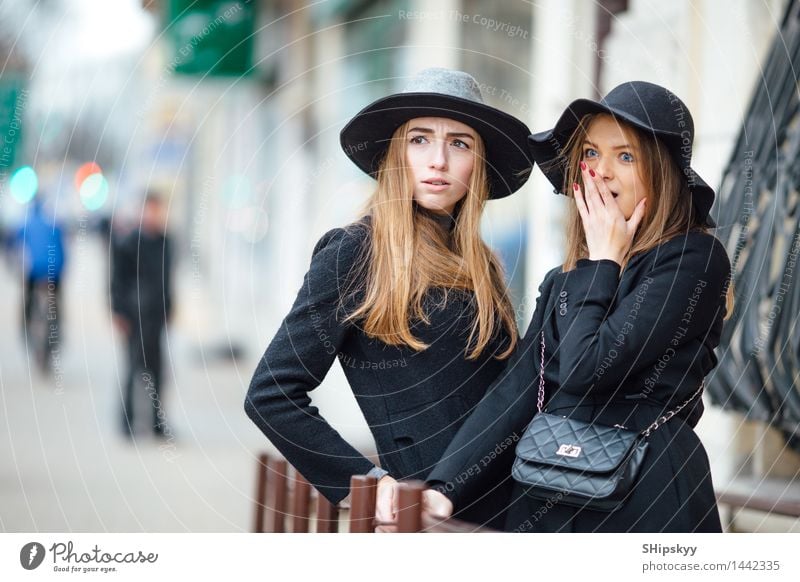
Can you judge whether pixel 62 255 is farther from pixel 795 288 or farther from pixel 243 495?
pixel 795 288

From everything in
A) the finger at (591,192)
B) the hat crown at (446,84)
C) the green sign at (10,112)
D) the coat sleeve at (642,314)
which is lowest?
the coat sleeve at (642,314)

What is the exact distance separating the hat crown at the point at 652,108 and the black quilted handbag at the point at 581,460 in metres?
0.58

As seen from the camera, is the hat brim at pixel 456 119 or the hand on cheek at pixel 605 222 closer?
the hand on cheek at pixel 605 222

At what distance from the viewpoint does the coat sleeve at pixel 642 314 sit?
7.48ft

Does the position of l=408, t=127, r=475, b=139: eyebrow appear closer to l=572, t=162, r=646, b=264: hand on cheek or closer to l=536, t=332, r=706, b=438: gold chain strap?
l=572, t=162, r=646, b=264: hand on cheek

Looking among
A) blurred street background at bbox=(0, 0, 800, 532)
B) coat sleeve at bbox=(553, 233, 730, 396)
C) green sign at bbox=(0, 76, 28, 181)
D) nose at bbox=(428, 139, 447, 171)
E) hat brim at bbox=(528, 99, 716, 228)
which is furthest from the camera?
green sign at bbox=(0, 76, 28, 181)

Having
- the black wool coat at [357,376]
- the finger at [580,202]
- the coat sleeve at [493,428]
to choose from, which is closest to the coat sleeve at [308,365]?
the black wool coat at [357,376]

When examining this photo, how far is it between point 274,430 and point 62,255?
707cm

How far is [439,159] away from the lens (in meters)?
2.65

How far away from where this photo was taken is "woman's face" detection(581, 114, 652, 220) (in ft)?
8.00

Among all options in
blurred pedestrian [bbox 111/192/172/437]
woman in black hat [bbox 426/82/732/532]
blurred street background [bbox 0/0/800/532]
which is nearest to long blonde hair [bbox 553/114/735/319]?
woman in black hat [bbox 426/82/732/532]

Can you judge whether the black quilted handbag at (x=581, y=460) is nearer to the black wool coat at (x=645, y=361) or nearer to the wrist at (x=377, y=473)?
the black wool coat at (x=645, y=361)

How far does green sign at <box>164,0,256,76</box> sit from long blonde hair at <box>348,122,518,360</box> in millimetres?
3660

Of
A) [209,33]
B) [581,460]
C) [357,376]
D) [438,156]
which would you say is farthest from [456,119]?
[209,33]
